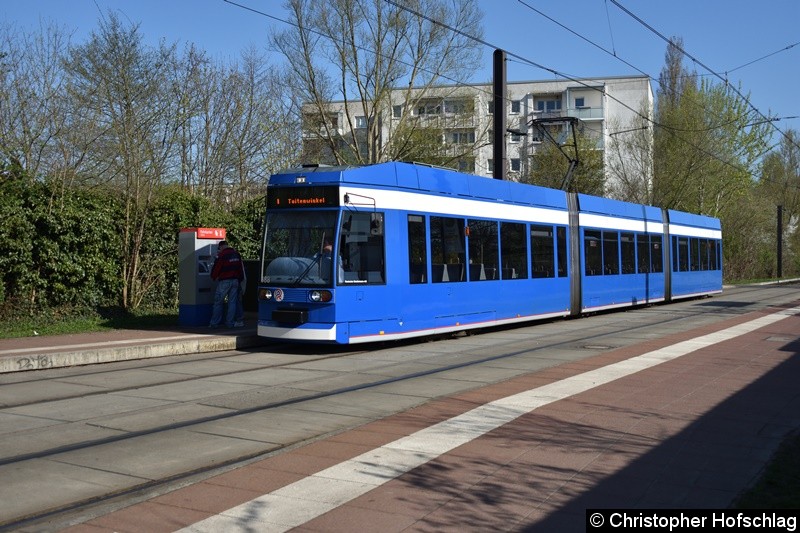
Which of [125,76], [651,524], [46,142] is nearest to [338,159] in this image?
[125,76]

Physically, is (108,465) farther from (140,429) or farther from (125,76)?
(125,76)

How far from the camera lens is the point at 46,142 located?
20.3m

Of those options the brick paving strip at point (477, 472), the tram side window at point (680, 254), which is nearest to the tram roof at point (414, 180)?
the brick paving strip at point (477, 472)

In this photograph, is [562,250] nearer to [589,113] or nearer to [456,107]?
[456,107]

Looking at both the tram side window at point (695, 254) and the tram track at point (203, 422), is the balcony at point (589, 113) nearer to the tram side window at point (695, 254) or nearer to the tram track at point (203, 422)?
the tram side window at point (695, 254)

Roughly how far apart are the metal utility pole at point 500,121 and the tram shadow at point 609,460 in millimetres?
16426

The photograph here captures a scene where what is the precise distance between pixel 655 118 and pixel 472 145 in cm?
2606

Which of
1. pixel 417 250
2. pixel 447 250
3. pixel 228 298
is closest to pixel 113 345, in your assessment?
pixel 228 298

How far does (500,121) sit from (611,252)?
5.21 m

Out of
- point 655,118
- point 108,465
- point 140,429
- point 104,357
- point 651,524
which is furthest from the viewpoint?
point 655,118

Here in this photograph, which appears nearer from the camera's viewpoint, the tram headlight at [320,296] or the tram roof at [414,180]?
the tram headlight at [320,296]

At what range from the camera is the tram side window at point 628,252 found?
91.4 ft

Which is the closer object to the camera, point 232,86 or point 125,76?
point 125,76

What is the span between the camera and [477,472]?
→ 6914mm
